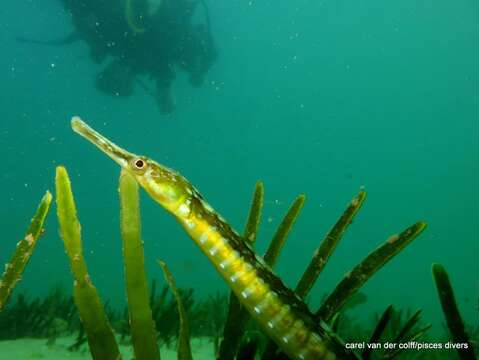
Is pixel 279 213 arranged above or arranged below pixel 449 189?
above

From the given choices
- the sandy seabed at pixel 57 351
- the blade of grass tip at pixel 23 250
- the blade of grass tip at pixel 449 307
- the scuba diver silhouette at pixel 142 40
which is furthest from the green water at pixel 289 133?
the blade of grass tip at pixel 449 307

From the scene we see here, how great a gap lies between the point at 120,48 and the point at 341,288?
80.8 ft

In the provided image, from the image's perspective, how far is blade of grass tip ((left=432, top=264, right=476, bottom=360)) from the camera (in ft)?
5.76

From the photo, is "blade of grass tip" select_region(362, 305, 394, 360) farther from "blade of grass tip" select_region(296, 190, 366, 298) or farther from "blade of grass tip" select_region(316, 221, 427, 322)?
"blade of grass tip" select_region(296, 190, 366, 298)

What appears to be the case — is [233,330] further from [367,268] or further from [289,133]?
[289,133]

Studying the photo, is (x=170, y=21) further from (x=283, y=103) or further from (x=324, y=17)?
(x=283, y=103)

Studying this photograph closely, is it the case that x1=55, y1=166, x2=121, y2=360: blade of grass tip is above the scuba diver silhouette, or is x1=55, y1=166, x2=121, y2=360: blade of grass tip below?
below

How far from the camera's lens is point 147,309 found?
172 cm

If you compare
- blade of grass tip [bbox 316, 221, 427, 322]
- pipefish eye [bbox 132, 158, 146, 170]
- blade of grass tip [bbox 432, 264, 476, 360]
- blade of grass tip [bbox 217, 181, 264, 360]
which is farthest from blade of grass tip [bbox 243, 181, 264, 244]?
blade of grass tip [bbox 432, 264, 476, 360]

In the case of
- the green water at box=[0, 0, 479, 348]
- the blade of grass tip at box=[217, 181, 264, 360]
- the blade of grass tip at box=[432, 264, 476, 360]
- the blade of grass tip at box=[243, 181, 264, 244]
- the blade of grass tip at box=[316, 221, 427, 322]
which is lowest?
the blade of grass tip at box=[432, 264, 476, 360]

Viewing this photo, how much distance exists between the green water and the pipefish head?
143 ft

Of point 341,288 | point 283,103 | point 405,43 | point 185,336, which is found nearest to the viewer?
point 185,336

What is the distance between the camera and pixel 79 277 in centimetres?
162

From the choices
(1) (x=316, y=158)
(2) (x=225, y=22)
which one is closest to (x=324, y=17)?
(2) (x=225, y=22)
